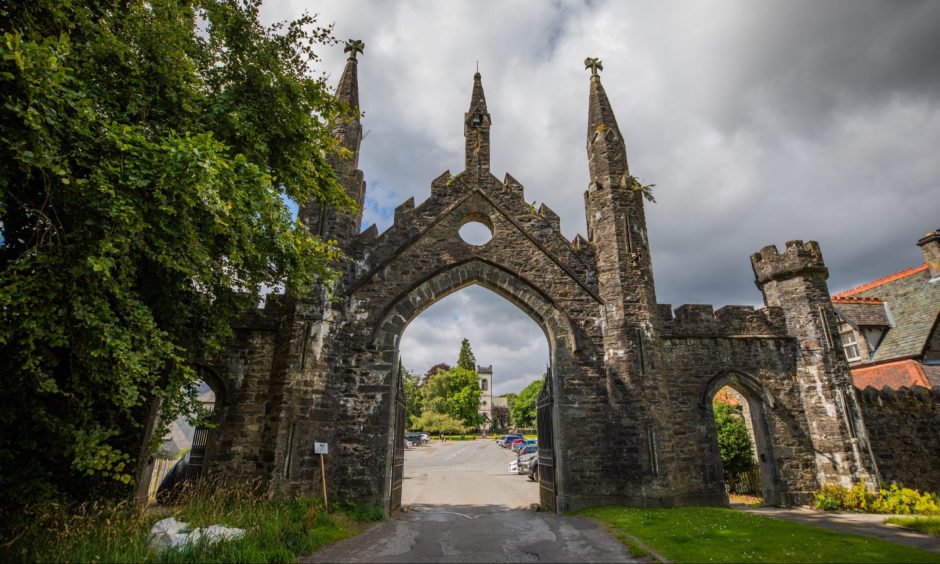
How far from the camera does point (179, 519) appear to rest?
7758 millimetres

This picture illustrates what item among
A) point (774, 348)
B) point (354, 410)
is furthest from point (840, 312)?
point (354, 410)

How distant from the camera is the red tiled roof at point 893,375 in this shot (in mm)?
16156

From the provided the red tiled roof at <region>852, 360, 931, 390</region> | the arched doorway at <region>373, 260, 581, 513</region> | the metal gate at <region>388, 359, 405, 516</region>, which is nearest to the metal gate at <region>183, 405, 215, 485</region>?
the metal gate at <region>388, 359, 405, 516</region>

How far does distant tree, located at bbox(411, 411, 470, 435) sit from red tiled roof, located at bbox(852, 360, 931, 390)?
1962 inches

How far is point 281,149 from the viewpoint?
9.67m

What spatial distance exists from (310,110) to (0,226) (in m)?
5.77

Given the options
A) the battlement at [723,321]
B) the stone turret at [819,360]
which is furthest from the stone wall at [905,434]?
the battlement at [723,321]

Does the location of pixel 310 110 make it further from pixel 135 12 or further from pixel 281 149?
pixel 135 12

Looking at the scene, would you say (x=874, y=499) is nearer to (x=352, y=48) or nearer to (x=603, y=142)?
(x=603, y=142)

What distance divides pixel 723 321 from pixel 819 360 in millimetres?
2602

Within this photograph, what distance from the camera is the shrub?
35.4 feet

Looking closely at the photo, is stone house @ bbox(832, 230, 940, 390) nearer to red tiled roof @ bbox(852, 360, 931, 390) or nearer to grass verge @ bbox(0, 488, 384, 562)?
red tiled roof @ bbox(852, 360, 931, 390)

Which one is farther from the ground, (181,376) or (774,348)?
(774,348)

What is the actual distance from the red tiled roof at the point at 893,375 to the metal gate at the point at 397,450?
619 inches
